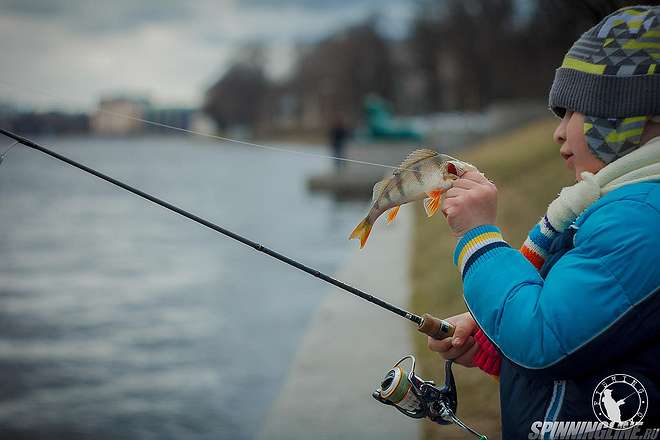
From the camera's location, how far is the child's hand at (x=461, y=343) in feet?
6.93

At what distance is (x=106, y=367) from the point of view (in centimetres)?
663

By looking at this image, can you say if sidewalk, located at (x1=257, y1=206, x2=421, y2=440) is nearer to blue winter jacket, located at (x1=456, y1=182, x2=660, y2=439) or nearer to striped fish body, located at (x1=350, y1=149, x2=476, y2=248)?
striped fish body, located at (x1=350, y1=149, x2=476, y2=248)

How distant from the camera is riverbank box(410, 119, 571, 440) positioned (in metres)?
4.98

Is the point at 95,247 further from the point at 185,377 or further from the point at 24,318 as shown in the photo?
the point at 185,377

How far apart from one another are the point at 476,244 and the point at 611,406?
1.44 ft

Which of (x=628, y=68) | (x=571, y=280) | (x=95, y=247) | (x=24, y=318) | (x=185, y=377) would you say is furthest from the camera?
(x=95, y=247)

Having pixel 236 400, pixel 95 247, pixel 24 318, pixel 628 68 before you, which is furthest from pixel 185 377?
pixel 95 247

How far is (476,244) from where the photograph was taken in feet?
5.70

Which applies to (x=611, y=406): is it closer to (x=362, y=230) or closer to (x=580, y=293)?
(x=580, y=293)

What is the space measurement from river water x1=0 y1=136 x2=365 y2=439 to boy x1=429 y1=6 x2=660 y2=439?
3814mm

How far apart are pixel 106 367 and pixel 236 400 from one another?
4.73 feet

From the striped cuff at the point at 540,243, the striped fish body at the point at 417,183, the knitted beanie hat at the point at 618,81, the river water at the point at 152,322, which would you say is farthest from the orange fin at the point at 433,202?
the river water at the point at 152,322

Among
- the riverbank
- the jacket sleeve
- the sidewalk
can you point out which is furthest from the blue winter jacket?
the sidewalk

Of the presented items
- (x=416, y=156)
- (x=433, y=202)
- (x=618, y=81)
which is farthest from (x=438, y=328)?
(x=618, y=81)
